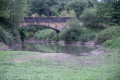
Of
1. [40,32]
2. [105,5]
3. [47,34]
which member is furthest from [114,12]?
[40,32]

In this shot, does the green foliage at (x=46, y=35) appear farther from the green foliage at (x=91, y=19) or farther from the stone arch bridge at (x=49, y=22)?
the green foliage at (x=91, y=19)

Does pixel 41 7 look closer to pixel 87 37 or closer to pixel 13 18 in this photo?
pixel 87 37

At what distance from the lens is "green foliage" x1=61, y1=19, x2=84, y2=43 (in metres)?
49.0

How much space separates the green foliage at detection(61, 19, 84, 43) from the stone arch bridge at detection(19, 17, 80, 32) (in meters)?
3.86

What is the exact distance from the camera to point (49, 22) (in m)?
54.3

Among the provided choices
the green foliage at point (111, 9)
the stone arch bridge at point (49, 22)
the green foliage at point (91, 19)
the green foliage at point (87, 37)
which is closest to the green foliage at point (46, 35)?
the stone arch bridge at point (49, 22)

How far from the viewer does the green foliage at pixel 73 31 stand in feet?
161

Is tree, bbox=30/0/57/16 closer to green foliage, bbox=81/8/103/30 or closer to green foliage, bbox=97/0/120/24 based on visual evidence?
green foliage, bbox=81/8/103/30

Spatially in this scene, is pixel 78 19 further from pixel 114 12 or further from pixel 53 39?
pixel 114 12

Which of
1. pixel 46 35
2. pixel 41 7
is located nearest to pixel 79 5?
pixel 46 35

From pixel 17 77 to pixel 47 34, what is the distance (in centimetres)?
→ 5505

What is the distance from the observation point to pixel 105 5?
40.8 meters

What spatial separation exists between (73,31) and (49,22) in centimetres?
715

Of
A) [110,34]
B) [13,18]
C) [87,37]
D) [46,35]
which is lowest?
[46,35]
